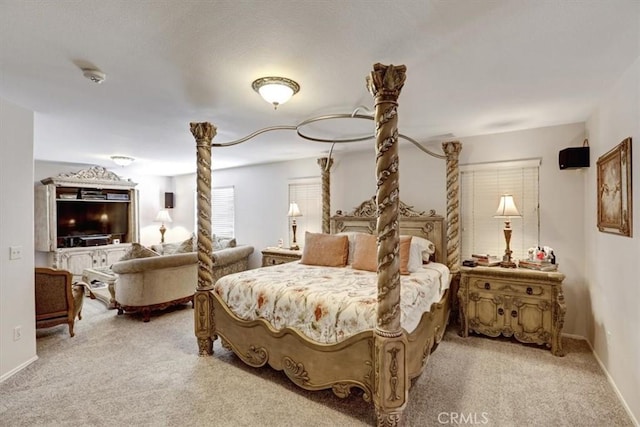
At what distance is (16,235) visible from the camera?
2.99 meters

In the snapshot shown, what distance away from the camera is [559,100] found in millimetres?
2918

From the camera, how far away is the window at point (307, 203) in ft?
18.8

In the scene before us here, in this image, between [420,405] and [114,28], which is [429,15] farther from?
[420,405]

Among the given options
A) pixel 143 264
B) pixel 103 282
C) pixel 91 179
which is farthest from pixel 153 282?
pixel 91 179

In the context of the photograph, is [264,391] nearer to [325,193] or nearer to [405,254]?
[405,254]

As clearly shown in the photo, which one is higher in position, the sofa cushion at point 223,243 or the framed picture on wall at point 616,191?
the framed picture on wall at point 616,191

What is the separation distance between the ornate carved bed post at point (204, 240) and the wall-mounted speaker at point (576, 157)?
3796mm

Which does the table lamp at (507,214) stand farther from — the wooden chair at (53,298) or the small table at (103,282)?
the small table at (103,282)

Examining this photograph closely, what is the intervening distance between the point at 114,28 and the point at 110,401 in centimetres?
270

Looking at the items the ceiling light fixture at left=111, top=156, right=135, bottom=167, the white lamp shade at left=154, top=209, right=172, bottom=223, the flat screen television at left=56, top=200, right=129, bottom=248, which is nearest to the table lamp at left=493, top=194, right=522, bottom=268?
the ceiling light fixture at left=111, top=156, right=135, bottom=167

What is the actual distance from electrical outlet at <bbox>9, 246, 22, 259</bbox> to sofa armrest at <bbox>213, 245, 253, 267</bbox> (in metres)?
2.54

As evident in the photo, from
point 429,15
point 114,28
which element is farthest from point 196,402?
point 429,15

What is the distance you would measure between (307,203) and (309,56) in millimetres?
3806

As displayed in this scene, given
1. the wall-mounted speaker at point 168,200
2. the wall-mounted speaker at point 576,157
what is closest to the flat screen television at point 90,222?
the wall-mounted speaker at point 168,200
